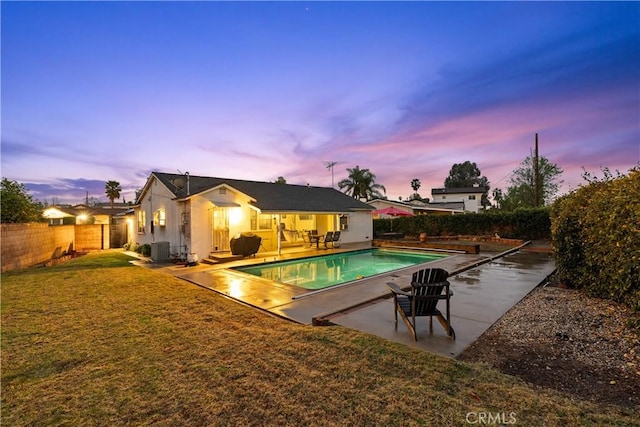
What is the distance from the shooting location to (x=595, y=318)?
4.91 metres

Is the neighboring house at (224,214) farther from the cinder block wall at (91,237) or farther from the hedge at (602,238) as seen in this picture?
the hedge at (602,238)

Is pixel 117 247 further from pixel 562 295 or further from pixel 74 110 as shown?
pixel 562 295

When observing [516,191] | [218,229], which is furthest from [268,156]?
[516,191]

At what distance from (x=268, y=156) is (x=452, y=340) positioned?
74.9 ft

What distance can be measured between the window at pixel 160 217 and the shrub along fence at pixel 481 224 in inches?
661

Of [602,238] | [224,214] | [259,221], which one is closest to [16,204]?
[224,214]

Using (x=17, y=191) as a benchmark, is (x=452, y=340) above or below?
below

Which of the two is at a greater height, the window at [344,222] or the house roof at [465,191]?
the house roof at [465,191]

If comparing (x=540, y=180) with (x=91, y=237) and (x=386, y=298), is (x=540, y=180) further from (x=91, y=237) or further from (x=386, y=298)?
(x=91, y=237)

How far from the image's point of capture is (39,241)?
497 inches

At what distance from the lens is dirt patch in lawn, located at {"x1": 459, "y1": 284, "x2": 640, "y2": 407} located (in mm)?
3053

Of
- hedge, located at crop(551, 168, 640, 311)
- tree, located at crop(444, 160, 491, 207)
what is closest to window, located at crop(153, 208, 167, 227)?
hedge, located at crop(551, 168, 640, 311)

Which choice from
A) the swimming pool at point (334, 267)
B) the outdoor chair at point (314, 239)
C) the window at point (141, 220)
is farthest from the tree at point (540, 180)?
the window at point (141, 220)

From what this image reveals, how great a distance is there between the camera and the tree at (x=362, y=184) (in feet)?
131
